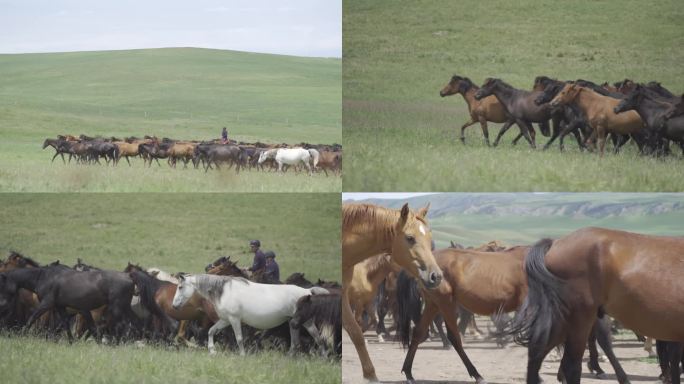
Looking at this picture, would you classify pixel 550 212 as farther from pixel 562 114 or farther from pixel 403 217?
pixel 403 217

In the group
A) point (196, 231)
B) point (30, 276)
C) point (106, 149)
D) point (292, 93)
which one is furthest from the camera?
point (292, 93)

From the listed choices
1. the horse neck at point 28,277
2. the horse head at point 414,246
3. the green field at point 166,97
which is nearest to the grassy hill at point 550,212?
the horse head at point 414,246

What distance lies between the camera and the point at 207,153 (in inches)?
531

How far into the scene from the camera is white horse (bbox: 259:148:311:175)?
501 inches

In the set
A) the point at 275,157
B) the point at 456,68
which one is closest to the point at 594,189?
the point at 456,68

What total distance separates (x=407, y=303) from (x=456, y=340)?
1009mm

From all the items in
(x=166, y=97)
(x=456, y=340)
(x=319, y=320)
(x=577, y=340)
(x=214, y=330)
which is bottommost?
(x=214, y=330)

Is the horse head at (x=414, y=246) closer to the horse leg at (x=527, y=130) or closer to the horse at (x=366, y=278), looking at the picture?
the horse at (x=366, y=278)

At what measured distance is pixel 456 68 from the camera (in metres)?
10.4

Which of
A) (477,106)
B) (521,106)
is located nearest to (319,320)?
(477,106)

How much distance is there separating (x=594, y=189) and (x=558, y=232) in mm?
1057

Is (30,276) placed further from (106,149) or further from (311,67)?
(311,67)

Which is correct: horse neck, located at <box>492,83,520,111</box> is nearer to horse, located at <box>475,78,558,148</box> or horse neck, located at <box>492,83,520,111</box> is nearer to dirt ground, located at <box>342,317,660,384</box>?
horse, located at <box>475,78,558,148</box>

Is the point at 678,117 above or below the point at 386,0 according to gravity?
below
